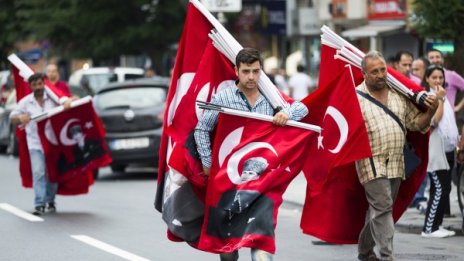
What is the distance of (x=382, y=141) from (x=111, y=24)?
35.6m

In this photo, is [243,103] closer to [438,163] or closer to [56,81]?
[438,163]

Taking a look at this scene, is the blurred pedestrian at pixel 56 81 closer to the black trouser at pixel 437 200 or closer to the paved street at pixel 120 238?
the paved street at pixel 120 238

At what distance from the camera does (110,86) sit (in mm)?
21500

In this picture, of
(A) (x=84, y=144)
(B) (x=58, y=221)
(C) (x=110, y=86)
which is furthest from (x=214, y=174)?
(C) (x=110, y=86)

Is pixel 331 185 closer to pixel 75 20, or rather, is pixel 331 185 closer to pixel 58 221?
pixel 58 221

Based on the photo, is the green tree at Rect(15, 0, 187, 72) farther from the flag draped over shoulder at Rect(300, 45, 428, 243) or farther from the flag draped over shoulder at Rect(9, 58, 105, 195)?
the flag draped over shoulder at Rect(300, 45, 428, 243)

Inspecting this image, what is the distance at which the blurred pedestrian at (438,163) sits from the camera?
43.7ft

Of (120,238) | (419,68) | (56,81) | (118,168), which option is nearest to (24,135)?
(56,81)

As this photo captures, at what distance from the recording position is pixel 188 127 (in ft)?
31.5

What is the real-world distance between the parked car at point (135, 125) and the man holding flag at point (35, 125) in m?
4.80

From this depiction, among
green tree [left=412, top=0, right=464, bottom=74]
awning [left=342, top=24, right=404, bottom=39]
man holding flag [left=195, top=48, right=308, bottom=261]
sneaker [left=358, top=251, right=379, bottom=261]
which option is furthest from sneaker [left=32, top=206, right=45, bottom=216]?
awning [left=342, top=24, right=404, bottom=39]

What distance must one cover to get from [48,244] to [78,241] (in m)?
0.37

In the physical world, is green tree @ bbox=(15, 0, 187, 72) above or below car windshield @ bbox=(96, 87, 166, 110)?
below

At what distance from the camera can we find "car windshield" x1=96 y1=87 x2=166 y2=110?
69.3 feet
